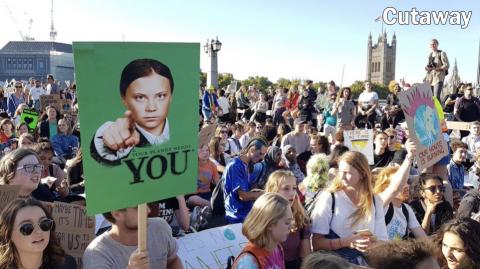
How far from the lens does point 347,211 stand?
12.8 feet

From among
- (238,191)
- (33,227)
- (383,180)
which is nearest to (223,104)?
(238,191)

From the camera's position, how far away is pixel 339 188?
3998 mm

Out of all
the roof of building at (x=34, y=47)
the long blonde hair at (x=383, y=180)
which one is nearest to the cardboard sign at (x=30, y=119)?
the long blonde hair at (x=383, y=180)

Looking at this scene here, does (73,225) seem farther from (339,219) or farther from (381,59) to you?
(381,59)

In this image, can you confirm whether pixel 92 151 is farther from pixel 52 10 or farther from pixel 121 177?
pixel 52 10

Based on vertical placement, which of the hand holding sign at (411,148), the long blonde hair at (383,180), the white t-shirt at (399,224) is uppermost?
the hand holding sign at (411,148)

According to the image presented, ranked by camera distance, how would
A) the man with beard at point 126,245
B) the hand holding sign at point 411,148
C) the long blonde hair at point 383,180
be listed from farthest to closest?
the hand holding sign at point 411,148
the long blonde hair at point 383,180
the man with beard at point 126,245

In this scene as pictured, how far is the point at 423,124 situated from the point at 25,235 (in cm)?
387

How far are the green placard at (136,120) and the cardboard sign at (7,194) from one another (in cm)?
150

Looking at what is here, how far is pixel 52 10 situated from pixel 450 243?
12780cm

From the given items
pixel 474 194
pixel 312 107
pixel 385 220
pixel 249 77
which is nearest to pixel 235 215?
pixel 385 220

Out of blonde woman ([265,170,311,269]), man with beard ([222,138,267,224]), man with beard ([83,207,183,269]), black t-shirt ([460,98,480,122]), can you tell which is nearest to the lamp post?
black t-shirt ([460,98,480,122])

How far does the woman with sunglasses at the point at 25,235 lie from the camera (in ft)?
9.48

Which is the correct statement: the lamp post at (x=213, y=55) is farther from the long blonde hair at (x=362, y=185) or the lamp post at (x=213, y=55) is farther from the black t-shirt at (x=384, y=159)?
the long blonde hair at (x=362, y=185)
